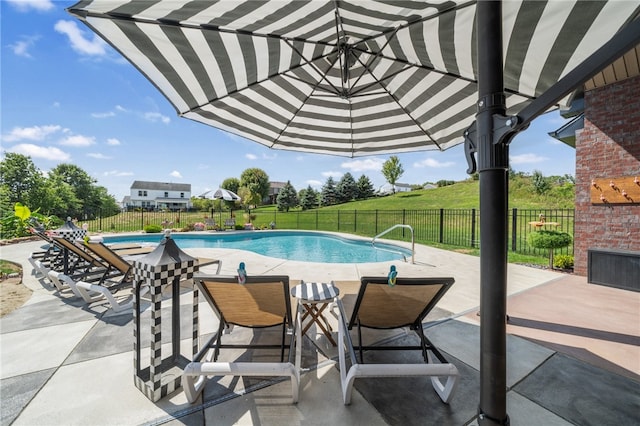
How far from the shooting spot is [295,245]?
38.4ft

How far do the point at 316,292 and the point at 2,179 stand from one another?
36.7 m

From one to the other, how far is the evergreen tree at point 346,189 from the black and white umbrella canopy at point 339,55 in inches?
1299

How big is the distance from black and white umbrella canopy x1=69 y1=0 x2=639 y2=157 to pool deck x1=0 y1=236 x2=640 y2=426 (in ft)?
9.00

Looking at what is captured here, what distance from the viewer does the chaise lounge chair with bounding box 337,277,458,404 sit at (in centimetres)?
168

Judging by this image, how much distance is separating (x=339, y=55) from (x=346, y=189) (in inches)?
1370

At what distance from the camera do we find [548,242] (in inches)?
213

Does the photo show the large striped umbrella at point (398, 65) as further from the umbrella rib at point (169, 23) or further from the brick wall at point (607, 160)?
the brick wall at point (607, 160)

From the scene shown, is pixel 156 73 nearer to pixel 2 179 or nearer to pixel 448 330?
pixel 448 330

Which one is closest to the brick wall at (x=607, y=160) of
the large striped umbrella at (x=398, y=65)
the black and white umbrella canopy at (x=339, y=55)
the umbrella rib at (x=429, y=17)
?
the black and white umbrella canopy at (x=339, y=55)

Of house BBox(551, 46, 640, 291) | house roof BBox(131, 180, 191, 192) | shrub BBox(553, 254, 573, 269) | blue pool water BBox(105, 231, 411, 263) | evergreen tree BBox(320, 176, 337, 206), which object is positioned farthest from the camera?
house roof BBox(131, 180, 191, 192)

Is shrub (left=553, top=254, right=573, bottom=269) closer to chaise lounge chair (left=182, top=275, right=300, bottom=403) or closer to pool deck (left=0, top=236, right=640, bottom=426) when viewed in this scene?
pool deck (left=0, top=236, right=640, bottom=426)

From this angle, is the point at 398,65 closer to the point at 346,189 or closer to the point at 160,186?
the point at 346,189

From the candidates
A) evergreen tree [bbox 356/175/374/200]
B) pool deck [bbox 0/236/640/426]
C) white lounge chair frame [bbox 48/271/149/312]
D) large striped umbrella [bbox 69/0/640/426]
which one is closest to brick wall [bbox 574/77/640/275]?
pool deck [bbox 0/236/640/426]

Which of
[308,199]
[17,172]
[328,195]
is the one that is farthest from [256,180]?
[17,172]
